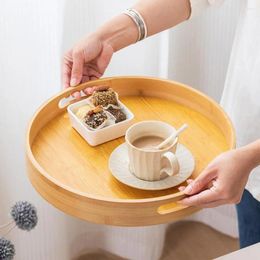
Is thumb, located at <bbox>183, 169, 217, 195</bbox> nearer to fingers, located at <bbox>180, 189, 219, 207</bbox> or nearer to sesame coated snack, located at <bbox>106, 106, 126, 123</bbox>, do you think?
fingers, located at <bbox>180, 189, 219, 207</bbox>

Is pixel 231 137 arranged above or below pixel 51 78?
above

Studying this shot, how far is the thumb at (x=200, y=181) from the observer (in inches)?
36.1

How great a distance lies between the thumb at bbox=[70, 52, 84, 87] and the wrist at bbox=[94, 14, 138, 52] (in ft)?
0.20

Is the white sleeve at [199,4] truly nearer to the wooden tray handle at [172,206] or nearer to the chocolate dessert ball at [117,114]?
the chocolate dessert ball at [117,114]

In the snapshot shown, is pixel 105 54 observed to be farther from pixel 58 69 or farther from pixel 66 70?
pixel 58 69

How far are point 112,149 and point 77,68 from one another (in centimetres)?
20

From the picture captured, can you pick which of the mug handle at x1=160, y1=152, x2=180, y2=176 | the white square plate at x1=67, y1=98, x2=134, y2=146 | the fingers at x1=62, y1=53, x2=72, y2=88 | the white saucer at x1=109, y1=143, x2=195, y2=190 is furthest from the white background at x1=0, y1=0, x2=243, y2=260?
the mug handle at x1=160, y1=152, x2=180, y2=176

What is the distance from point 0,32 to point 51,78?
0.18 metres

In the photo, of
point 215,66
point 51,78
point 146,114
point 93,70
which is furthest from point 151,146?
point 215,66

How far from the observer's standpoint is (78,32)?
54.6 inches

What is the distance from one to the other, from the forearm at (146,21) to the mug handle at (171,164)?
0.34 meters

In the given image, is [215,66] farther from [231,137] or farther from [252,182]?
[231,137]

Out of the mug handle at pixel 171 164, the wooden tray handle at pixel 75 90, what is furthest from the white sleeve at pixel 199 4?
the mug handle at pixel 171 164

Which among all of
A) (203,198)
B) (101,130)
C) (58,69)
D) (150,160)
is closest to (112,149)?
(101,130)
